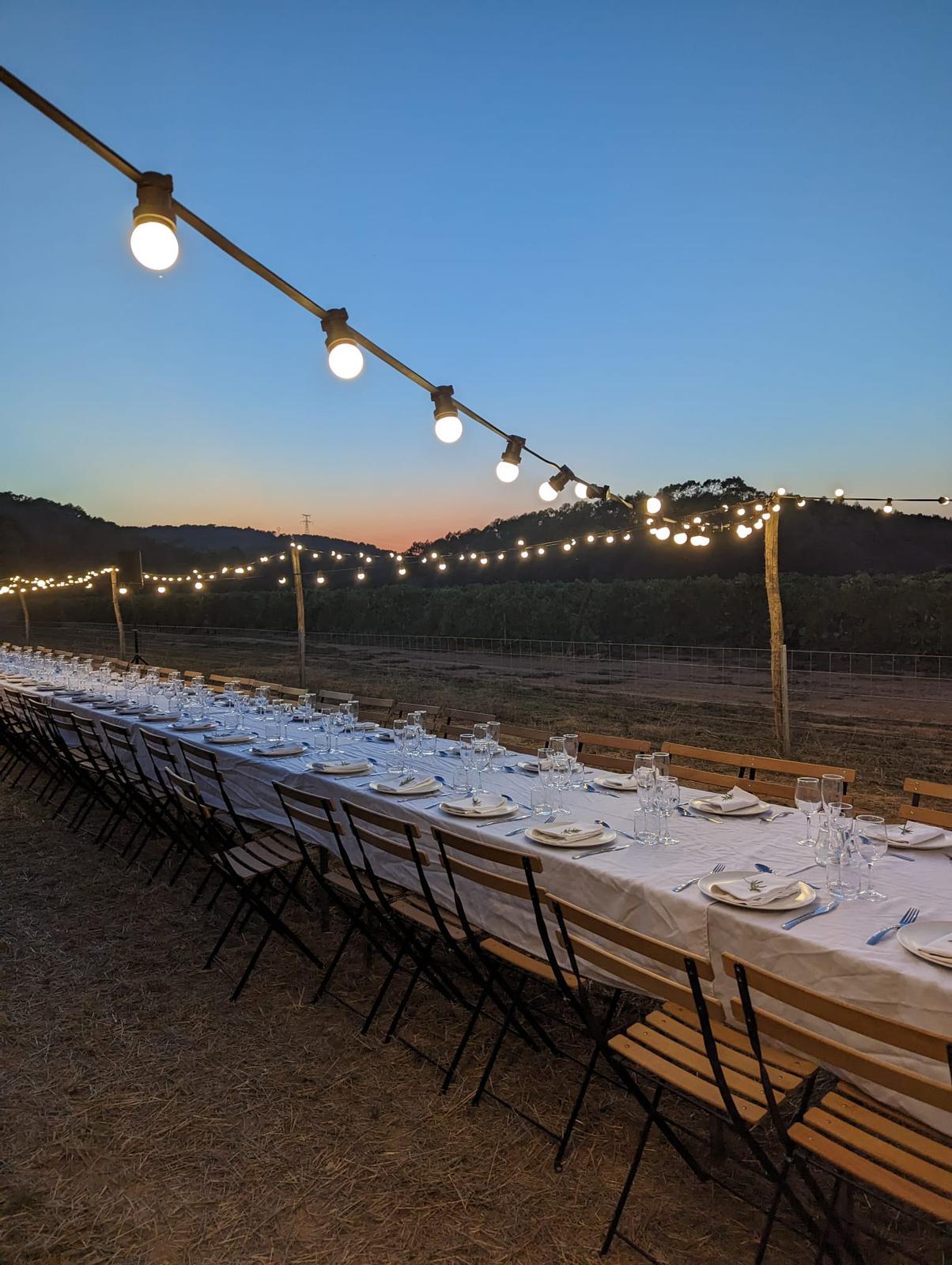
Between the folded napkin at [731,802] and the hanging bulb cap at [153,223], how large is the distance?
2.59 m

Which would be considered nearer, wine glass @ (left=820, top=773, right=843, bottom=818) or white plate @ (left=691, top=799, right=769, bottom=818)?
wine glass @ (left=820, top=773, right=843, bottom=818)

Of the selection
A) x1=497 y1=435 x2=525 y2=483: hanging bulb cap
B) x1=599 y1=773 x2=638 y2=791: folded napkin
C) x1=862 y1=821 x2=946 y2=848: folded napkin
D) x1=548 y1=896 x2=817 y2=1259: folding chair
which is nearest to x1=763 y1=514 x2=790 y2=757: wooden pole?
x1=497 y1=435 x2=525 y2=483: hanging bulb cap

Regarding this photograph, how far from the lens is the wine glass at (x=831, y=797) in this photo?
6.69ft

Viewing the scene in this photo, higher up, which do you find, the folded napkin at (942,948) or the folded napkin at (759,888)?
the folded napkin at (942,948)

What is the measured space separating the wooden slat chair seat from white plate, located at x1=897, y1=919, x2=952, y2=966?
0.20 m

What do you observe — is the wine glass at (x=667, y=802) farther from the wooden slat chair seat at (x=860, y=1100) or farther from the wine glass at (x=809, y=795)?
the wooden slat chair seat at (x=860, y=1100)

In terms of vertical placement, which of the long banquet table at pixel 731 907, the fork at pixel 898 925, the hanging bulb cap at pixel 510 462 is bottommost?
the long banquet table at pixel 731 907

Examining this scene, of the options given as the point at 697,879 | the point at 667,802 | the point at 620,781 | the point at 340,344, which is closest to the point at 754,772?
the point at 620,781

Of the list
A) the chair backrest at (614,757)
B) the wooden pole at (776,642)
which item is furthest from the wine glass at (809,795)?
the wooden pole at (776,642)

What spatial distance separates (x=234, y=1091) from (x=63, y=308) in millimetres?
12425

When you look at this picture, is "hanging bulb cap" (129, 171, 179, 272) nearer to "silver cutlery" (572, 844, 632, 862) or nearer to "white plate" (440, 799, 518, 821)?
"white plate" (440, 799, 518, 821)

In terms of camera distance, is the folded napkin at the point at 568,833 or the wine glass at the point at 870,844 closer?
the wine glass at the point at 870,844

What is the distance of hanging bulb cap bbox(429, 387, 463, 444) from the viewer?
3.61m

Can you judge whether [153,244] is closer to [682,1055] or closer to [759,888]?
[759,888]
